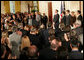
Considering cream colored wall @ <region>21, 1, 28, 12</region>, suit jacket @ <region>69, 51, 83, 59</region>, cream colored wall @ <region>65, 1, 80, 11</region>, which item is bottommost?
suit jacket @ <region>69, 51, 83, 59</region>

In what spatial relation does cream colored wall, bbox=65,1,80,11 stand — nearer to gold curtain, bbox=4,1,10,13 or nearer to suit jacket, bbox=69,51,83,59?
gold curtain, bbox=4,1,10,13

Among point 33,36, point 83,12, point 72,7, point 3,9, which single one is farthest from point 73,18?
point 3,9

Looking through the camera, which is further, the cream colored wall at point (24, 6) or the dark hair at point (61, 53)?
the cream colored wall at point (24, 6)

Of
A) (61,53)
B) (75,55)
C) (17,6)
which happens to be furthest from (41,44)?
(17,6)

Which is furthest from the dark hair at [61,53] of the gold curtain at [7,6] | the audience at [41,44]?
the gold curtain at [7,6]

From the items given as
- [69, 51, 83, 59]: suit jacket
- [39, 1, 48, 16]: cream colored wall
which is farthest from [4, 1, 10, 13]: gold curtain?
[69, 51, 83, 59]: suit jacket

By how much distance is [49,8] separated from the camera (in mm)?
19156

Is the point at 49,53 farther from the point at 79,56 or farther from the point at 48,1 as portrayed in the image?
the point at 48,1

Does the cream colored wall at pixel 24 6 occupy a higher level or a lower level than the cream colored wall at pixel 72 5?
higher

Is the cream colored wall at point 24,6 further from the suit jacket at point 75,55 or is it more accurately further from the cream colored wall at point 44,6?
the suit jacket at point 75,55

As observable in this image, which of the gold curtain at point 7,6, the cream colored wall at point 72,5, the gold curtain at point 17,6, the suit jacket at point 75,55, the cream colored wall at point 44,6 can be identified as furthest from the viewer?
the gold curtain at point 17,6

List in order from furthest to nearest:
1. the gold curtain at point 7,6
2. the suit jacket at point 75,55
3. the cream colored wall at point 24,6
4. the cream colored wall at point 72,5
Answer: the cream colored wall at point 24,6
the gold curtain at point 7,6
the cream colored wall at point 72,5
the suit jacket at point 75,55

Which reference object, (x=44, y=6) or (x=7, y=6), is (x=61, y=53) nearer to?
(x=44, y=6)

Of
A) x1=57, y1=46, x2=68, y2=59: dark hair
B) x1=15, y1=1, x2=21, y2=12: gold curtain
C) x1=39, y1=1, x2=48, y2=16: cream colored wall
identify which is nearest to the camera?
x1=57, y1=46, x2=68, y2=59: dark hair
